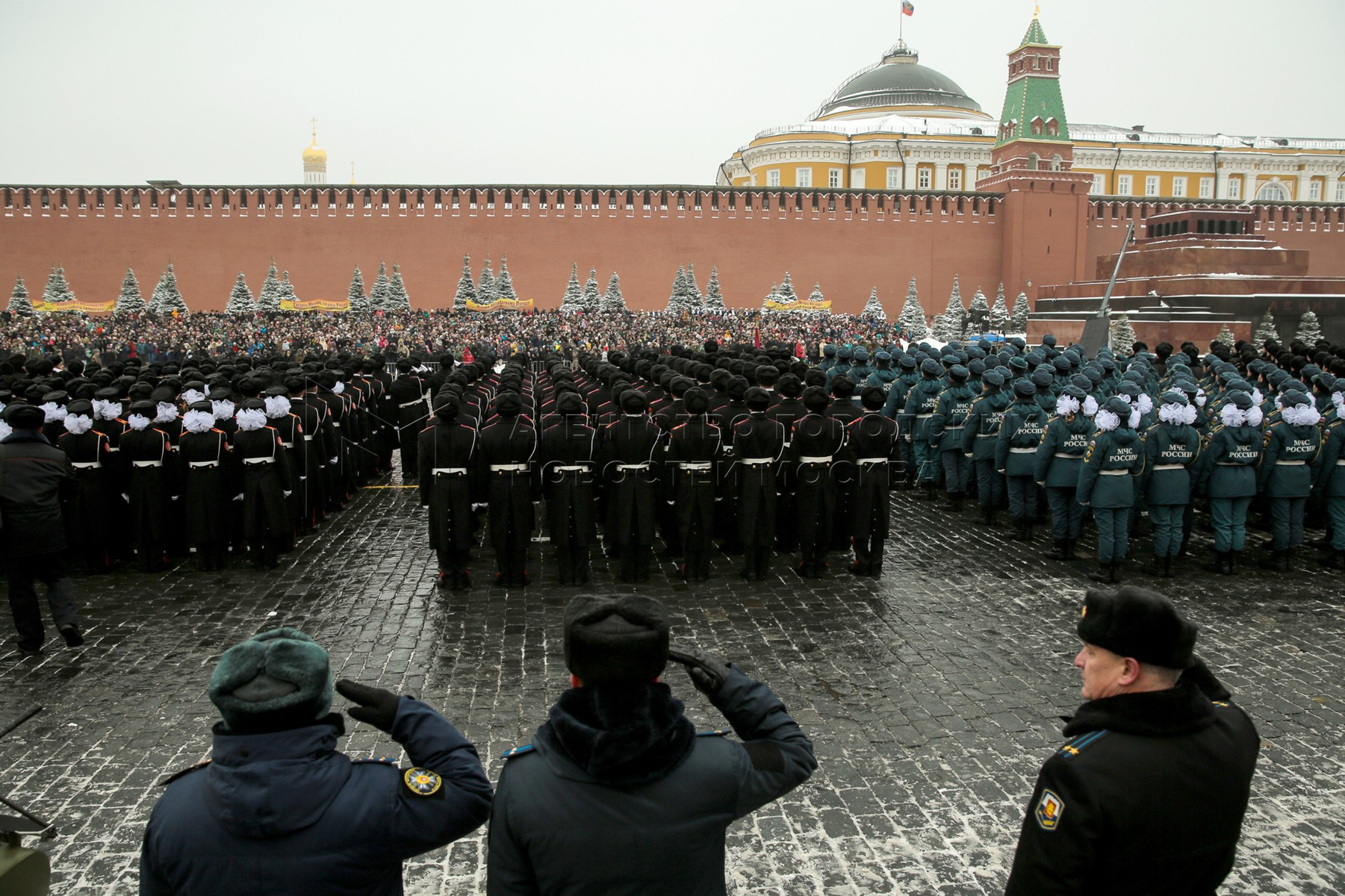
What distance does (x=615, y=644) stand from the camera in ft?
5.97

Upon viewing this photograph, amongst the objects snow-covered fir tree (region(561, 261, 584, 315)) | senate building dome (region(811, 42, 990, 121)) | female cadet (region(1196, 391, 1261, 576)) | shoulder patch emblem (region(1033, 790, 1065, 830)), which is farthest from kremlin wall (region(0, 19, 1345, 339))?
shoulder patch emblem (region(1033, 790, 1065, 830))

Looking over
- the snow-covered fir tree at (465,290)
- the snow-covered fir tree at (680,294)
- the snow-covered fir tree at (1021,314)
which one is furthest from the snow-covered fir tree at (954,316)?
the snow-covered fir tree at (465,290)

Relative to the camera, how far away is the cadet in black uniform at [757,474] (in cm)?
760

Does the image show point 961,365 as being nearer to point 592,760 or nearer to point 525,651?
point 525,651

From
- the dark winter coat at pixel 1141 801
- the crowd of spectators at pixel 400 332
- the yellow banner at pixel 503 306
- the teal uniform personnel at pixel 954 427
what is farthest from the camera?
the yellow banner at pixel 503 306

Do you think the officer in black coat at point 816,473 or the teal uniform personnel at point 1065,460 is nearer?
the officer in black coat at point 816,473

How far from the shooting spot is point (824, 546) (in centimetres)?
784

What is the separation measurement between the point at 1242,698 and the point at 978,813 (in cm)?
222

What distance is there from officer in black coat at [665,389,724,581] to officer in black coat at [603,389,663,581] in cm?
20

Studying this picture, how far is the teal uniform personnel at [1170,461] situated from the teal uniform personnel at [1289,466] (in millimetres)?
803

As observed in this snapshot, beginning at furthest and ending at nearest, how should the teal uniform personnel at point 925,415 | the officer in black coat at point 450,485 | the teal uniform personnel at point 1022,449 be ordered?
1. the teal uniform personnel at point 925,415
2. the teal uniform personnel at point 1022,449
3. the officer in black coat at point 450,485

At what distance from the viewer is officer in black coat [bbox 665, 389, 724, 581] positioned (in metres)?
7.51

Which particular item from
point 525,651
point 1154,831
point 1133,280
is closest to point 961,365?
point 525,651

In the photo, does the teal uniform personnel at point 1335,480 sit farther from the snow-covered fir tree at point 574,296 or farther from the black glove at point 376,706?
the snow-covered fir tree at point 574,296
